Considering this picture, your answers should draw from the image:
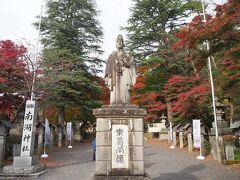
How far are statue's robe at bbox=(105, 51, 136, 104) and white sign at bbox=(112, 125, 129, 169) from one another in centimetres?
85

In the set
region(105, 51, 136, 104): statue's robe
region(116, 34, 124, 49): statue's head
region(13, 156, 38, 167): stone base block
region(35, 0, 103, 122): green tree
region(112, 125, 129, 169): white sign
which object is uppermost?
region(35, 0, 103, 122): green tree

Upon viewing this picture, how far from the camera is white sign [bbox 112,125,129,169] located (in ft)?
24.0

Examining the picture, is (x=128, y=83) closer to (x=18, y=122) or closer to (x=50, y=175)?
(x=50, y=175)

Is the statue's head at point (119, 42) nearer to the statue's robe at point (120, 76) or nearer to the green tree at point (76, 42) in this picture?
the statue's robe at point (120, 76)

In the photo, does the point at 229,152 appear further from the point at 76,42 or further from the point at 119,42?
the point at 76,42

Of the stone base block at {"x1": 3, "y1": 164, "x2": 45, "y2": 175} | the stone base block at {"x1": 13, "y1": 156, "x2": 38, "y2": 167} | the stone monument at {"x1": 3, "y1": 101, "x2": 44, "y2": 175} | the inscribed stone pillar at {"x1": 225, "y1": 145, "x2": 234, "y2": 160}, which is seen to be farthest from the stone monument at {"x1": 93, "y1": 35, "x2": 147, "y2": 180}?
the inscribed stone pillar at {"x1": 225, "y1": 145, "x2": 234, "y2": 160}

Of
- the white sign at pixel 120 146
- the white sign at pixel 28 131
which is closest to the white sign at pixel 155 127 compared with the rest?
the white sign at pixel 28 131

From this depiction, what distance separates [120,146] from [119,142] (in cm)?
11

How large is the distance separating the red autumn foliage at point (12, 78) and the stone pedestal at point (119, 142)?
10236 millimetres

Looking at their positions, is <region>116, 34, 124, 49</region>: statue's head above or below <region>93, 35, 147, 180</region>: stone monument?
above

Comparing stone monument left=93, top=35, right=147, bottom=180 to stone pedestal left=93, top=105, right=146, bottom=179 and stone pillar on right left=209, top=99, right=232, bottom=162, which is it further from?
stone pillar on right left=209, top=99, right=232, bottom=162

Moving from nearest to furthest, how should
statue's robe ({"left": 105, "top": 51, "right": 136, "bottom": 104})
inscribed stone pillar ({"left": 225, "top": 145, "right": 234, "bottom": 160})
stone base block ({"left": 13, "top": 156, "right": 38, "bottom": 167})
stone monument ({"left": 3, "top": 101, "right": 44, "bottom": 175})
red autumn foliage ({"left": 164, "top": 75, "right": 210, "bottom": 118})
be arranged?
statue's robe ({"left": 105, "top": 51, "right": 136, "bottom": 104}), stone monument ({"left": 3, "top": 101, "right": 44, "bottom": 175}), stone base block ({"left": 13, "top": 156, "right": 38, "bottom": 167}), inscribed stone pillar ({"left": 225, "top": 145, "right": 234, "bottom": 160}), red autumn foliage ({"left": 164, "top": 75, "right": 210, "bottom": 118})

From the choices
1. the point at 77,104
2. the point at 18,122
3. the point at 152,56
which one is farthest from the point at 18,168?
the point at 152,56

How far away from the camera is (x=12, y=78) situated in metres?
16.9
